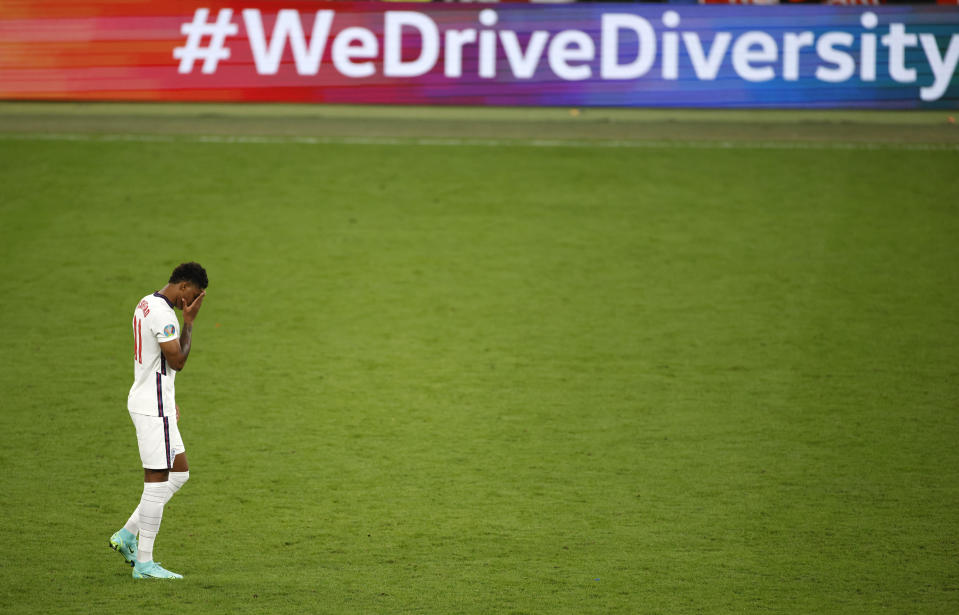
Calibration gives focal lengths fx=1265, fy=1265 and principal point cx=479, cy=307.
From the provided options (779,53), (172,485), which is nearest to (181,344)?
(172,485)

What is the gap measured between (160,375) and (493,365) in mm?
4173

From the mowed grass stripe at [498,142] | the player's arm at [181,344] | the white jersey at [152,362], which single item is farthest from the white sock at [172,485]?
the mowed grass stripe at [498,142]

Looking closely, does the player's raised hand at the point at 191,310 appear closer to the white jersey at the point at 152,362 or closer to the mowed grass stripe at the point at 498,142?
the white jersey at the point at 152,362

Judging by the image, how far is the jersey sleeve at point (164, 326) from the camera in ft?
20.4

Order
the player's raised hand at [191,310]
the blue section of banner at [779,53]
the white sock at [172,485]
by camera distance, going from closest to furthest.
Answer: the player's raised hand at [191,310] → the white sock at [172,485] → the blue section of banner at [779,53]

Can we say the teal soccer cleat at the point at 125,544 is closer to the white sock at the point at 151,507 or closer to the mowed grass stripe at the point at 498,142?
the white sock at the point at 151,507

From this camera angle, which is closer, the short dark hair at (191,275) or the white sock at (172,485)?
the short dark hair at (191,275)

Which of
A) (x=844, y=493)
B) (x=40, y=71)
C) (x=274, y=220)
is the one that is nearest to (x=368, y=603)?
(x=844, y=493)

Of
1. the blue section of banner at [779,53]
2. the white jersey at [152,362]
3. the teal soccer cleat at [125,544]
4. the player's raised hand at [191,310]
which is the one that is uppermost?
the blue section of banner at [779,53]

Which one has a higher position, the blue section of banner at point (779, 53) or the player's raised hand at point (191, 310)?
the blue section of banner at point (779, 53)

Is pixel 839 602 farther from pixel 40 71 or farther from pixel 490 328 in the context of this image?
pixel 40 71

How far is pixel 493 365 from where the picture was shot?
10172 millimetres

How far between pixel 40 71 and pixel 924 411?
11035 mm

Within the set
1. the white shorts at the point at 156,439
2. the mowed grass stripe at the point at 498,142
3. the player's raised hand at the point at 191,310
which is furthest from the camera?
the mowed grass stripe at the point at 498,142
